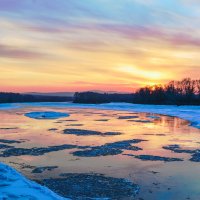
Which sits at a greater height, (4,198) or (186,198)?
(4,198)

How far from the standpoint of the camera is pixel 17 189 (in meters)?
6.84

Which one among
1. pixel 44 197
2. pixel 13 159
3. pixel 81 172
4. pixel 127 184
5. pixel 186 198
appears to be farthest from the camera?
pixel 13 159

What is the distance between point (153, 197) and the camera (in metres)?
8.88

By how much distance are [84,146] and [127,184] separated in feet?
22.9

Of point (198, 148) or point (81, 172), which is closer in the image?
point (81, 172)

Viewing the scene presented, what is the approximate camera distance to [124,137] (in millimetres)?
20859

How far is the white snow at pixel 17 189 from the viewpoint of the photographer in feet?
21.3

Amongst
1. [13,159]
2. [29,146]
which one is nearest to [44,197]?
[13,159]

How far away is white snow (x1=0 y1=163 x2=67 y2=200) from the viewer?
21.3 ft

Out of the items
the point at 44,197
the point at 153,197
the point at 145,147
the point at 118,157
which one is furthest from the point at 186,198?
the point at 145,147

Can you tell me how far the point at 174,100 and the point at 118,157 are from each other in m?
76.2

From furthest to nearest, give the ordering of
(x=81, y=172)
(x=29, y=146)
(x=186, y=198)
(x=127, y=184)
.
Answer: (x=29, y=146) → (x=81, y=172) → (x=127, y=184) → (x=186, y=198)

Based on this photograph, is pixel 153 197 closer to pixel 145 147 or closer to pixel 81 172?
pixel 81 172

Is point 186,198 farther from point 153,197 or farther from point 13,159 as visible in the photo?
point 13,159
